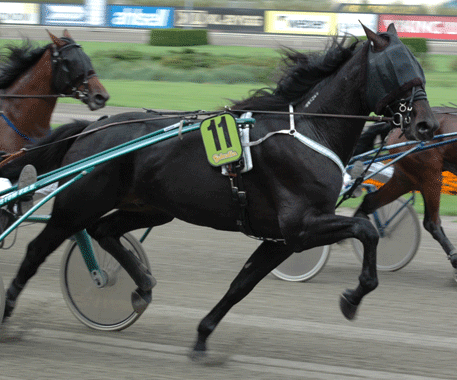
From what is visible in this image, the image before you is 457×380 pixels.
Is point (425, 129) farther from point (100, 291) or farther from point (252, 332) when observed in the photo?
point (100, 291)

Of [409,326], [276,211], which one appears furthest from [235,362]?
[409,326]

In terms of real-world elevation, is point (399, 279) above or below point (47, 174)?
below

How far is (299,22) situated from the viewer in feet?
92.7

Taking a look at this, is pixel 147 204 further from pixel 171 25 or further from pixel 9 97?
pixel 171 25

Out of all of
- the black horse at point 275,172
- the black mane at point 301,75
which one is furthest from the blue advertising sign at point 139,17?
the black mane at point 301,75

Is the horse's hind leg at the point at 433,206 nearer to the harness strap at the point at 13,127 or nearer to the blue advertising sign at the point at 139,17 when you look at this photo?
the harness strap at the point at 13,127

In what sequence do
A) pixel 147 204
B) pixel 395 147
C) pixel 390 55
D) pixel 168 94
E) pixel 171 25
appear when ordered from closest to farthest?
pixel 390 55
pixel 147 204
pixel 395 147
pixel 168 94
pixel 171 25

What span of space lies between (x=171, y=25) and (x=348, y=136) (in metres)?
27.7

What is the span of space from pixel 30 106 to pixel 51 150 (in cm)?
124

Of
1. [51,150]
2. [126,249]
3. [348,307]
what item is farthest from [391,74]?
[51,150]

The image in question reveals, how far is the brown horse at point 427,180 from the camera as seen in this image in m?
5.45

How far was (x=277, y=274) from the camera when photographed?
540cm

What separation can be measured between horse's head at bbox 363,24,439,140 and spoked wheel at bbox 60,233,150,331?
176 centimetres

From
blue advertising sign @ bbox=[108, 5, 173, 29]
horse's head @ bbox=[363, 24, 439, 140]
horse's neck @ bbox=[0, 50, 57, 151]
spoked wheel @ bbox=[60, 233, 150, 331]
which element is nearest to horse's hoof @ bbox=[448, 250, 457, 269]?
horse's head @ bbox=[363, 24, 439, 140]
